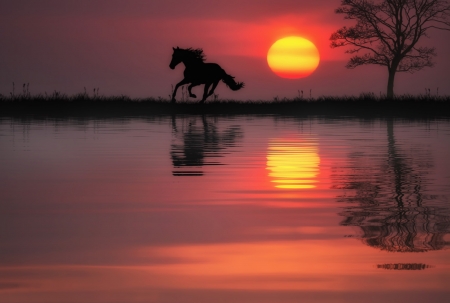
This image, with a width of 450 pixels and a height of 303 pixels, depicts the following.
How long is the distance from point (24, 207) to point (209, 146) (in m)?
8.82

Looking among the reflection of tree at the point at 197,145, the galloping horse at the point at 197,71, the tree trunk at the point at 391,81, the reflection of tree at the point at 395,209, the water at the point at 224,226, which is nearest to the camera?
the water at the point at 224,226

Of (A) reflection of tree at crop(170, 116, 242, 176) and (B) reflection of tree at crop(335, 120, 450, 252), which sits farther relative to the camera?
(A) reflection of tree at crop(170, 116, 242, 176)

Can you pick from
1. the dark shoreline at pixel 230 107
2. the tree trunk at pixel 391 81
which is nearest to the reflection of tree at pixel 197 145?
the dark shoreline at pixel 230 107

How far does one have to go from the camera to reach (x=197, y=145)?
17.5 metres

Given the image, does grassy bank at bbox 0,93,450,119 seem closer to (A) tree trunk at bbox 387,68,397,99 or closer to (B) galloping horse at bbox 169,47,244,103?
(B) galloping horse at bbox 169,47,244,103

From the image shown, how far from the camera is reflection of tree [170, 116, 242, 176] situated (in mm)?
13098

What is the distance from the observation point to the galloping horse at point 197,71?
34938 mm

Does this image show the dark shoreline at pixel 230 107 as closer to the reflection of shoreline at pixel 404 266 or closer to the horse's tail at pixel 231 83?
the horse's tail at pixel 231 83

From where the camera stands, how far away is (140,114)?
35812 mm

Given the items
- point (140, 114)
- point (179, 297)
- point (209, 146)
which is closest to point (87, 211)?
point (179, 297)

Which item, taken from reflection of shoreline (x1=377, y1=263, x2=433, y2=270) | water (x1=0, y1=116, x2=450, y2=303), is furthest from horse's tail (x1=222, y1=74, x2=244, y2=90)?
reflection of shoreline (x1=377, y1=263, x2=433, y2=270)

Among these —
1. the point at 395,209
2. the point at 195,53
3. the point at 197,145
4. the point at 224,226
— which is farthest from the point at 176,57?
the point at 224,226

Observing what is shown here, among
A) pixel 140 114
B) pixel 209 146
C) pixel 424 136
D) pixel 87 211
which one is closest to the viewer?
pixel 87 211

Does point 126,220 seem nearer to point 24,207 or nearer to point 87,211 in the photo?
point 87,211
